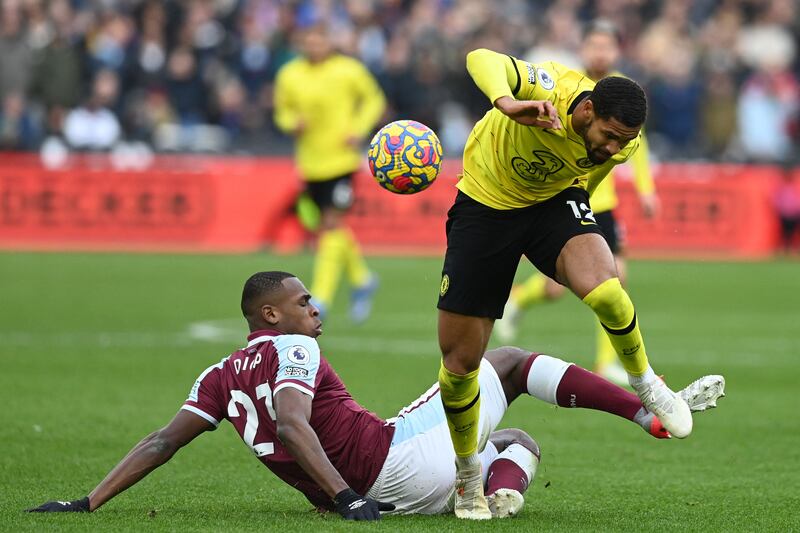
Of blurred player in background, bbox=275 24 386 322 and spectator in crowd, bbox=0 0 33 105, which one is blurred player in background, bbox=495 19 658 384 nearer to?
blurred player in background, bbox=275 24 386 322

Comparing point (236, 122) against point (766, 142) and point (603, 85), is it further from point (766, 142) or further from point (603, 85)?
point (603, 85)

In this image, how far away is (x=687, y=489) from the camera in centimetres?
768

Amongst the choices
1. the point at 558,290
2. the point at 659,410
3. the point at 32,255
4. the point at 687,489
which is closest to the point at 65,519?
the point at 659,410

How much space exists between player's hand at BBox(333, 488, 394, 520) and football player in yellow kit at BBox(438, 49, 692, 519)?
1.85 ft

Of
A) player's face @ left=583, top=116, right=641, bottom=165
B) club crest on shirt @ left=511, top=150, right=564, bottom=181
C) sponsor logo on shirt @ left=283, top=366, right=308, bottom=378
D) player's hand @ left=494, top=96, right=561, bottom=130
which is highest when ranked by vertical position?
player's hand @ left=494, top=96, right=561, bottom=130

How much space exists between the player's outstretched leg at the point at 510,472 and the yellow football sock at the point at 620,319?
625mm

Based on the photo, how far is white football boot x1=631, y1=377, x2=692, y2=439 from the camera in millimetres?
6783

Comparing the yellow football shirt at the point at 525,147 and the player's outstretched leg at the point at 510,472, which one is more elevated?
the yellow football shirt at the point at 525,147

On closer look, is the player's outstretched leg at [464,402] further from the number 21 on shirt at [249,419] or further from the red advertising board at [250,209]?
the red advertising board at [250,209]

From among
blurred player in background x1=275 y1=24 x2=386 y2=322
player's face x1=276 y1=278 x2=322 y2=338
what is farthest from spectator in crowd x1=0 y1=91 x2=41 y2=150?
player's face x1=276 y1=278 x2=322 y2=338

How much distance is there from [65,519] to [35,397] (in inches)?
170

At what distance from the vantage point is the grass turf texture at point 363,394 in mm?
6941

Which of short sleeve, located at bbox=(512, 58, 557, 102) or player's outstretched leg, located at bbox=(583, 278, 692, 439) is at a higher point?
short sleeve, located at bbox=(512, 58, 557, 102)

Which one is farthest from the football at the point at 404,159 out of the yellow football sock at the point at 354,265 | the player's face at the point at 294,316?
the yellow football sock at the point at 354,265
